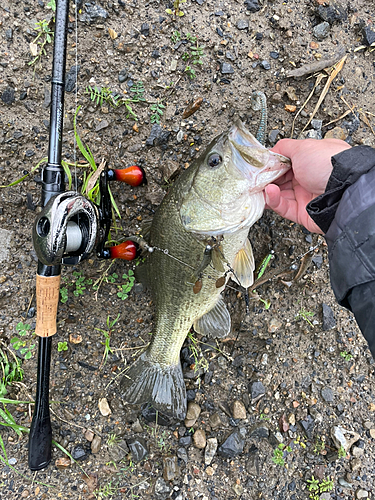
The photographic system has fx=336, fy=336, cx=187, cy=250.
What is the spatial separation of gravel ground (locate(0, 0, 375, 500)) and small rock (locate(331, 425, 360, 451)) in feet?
0.04

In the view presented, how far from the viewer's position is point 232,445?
8.48 ft

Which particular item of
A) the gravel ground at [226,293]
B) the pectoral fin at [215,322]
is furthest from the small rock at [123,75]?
the pectoral fin at [215,322]

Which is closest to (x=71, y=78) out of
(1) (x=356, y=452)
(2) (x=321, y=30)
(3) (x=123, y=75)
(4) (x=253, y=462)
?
(3) (x=123, y=75)

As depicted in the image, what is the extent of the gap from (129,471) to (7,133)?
272cm

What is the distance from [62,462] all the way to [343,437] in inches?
85.3

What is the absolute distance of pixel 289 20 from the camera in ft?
8.37

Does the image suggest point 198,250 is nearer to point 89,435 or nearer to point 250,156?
point 250,156

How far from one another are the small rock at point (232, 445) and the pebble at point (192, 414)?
28cm

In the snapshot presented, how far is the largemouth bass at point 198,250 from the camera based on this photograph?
2055 mm

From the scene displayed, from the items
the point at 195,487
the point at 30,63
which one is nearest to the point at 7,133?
the point at 30,63

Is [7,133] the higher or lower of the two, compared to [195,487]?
higher

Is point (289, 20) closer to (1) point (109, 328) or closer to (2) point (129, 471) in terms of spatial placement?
(1) point (109, 328)

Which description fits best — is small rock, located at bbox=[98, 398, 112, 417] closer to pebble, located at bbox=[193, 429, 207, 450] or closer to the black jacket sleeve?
pebble, located at bbox=[193, 429, 207, 450]

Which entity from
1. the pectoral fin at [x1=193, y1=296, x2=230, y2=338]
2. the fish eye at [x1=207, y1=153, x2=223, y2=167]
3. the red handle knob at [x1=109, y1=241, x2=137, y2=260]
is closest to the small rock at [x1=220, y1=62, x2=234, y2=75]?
the fish eye at [x1=207, y1=153, x2=223, y2=167]
